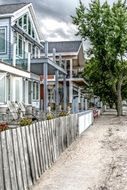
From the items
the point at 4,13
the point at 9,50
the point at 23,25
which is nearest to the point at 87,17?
the point at 23,25

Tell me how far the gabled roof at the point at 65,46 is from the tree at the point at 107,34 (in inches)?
97.9

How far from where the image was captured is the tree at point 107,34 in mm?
38500

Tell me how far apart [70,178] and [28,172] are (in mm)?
1417

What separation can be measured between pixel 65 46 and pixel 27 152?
3805 cm

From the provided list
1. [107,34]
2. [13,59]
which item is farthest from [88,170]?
[107,34]

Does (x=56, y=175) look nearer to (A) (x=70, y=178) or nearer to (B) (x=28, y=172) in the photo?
(A) (x=70, y=178)

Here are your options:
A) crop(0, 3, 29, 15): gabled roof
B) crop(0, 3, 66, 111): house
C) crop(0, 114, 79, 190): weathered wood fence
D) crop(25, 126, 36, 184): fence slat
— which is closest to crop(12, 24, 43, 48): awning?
crop(0, 3, 66, 111): house

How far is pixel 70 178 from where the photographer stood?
946 cm

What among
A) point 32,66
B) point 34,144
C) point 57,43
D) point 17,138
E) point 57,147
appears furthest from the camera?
point 57,43

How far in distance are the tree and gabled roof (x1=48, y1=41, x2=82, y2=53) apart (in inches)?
97.9

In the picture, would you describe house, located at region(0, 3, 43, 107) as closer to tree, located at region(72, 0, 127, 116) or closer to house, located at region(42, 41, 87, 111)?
house, located at region(42, 41, 87, 111)

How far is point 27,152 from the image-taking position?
28.0 feet

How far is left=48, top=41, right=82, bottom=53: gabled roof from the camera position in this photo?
145 ft

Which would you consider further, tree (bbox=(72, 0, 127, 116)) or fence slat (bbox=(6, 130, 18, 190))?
tree (bbox=(72, 0, 127, 116))
